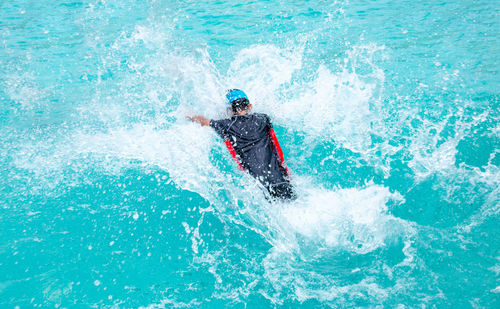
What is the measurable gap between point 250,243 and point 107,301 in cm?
165

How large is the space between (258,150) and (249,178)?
401 millimetres

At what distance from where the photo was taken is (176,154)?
5773 millimetres

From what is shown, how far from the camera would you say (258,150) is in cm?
505

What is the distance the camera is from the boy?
4.88 metres

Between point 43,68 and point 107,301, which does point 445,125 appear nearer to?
point 107,301

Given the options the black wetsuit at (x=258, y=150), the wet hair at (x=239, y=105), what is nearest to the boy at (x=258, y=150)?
the black wetsuit at (x=258, y=150)

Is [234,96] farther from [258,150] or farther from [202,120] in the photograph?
[258,150]

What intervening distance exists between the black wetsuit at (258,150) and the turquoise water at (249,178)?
23 cm

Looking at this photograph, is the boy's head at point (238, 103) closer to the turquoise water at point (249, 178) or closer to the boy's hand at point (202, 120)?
the boy's hand at point (202, 120)

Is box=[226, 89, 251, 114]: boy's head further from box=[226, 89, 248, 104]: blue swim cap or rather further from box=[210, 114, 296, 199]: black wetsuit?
box=[210, 114, 296, 199]: black wetsuit

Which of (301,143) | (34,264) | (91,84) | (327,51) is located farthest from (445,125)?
(91,84)

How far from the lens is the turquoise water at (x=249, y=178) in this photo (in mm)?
3895

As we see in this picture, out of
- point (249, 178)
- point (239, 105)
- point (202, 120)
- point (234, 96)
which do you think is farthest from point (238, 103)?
point (249, 178)

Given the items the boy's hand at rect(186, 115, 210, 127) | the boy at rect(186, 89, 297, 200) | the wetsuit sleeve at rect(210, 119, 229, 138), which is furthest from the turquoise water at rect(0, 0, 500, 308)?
the wetsuit sleeve at rect(210, 119, 229, 138)
